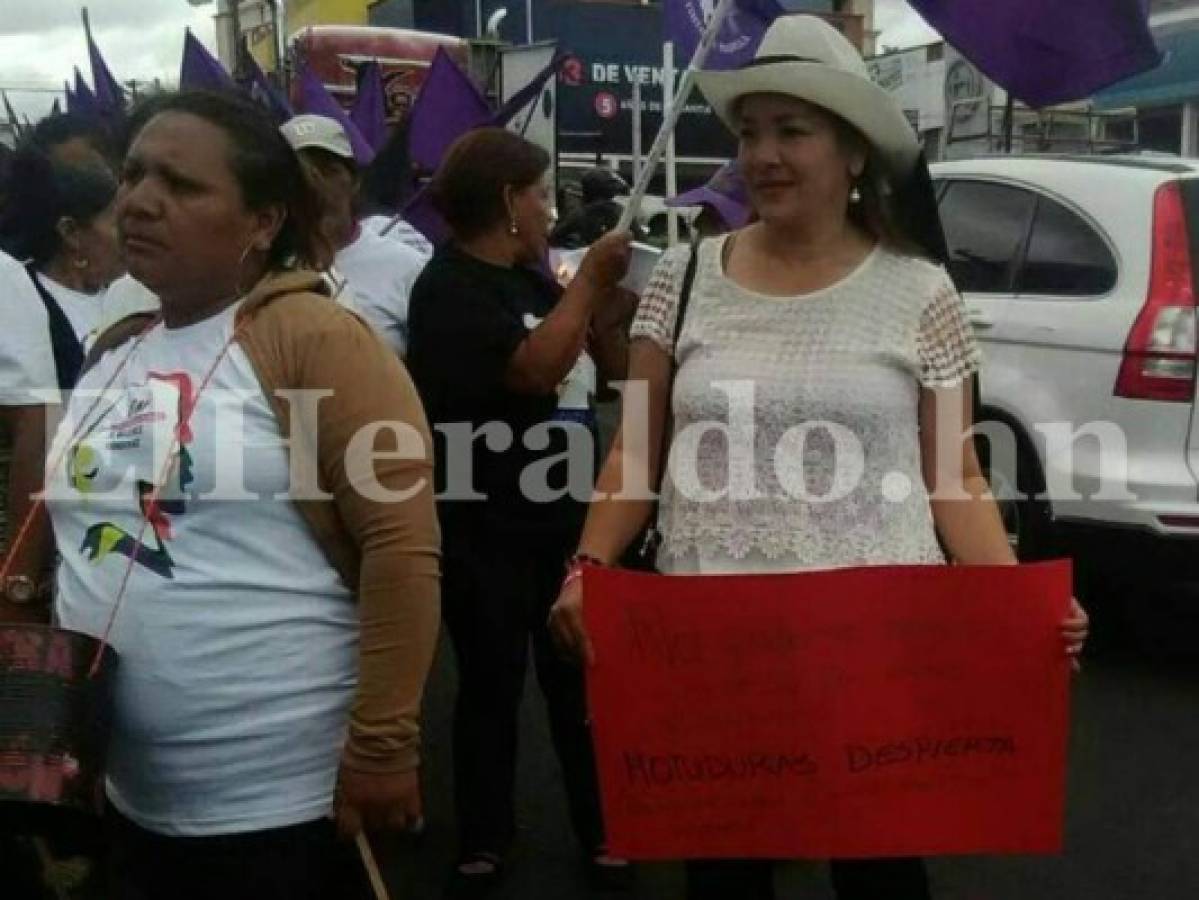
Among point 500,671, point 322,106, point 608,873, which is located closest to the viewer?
point 500,671

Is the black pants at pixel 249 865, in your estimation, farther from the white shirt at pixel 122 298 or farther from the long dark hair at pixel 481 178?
the long dark hair at pixel 481 178

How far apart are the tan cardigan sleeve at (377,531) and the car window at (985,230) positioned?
410 centimetres

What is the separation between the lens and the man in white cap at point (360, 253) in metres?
→ 4.43

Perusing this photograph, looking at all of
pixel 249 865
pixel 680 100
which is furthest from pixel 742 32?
pixel 249 865

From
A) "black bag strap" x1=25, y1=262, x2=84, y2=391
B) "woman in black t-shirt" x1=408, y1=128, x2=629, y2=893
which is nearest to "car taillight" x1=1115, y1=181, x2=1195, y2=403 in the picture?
"woman in black t-shirt" x1=408, y1=128, x2=629, y2=893

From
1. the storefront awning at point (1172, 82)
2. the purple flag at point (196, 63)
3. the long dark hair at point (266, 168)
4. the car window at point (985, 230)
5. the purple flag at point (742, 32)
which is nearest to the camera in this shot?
the long dark hair at point (266, 168)

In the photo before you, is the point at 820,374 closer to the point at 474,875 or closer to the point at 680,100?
the point at 680,100

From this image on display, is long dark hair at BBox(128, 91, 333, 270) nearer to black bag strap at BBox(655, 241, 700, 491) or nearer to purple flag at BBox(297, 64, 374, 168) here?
black bag strap at BBox(655, 241, 700, 491)

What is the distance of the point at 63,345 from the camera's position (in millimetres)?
3330

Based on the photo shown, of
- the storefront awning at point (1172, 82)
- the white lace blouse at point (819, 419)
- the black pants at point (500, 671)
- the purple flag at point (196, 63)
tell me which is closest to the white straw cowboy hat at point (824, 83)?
the white lace blouse at point (819, 419)

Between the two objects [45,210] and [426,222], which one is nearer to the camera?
[45,210]

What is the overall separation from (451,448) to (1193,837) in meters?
2.17

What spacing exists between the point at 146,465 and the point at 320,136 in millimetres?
2699

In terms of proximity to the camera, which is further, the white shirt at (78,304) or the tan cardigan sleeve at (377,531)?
the white shirt at (78,304)
